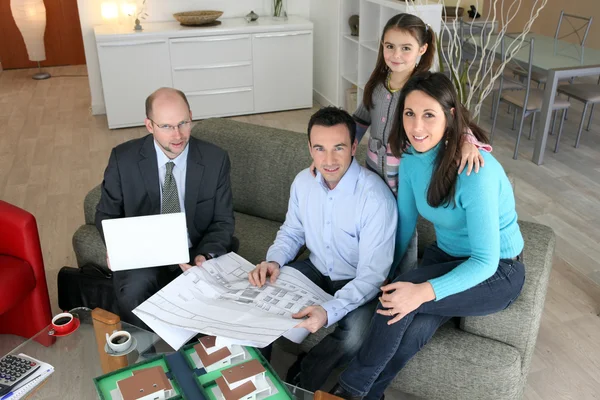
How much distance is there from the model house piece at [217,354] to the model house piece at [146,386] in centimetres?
12

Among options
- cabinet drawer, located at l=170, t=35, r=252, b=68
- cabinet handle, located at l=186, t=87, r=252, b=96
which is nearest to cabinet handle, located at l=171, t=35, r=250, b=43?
cabinet drawer, located at l=170, t=35, r=252, b=68

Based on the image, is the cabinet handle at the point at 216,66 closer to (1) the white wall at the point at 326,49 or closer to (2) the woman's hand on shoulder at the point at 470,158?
(1) the white wall at the point at 326,49

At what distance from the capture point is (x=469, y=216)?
1.70m

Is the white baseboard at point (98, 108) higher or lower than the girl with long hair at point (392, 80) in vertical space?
lower

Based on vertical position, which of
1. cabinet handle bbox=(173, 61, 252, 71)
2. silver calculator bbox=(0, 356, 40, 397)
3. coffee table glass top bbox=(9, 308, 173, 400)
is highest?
cabinet handle bbox=(173, 61, 252, 71)

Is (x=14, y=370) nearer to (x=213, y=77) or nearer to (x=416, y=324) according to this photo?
(x=416, y=324)

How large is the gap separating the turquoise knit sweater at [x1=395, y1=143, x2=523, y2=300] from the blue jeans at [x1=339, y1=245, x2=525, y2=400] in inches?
2.4

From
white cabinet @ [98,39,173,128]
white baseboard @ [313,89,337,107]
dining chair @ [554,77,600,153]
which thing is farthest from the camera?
white baseboard @ [313,89,337,107]

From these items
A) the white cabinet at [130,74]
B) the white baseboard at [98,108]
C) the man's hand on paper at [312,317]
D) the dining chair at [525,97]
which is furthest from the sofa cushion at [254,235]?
the white baseboard at [98,108]

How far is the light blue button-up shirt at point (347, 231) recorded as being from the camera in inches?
75.3

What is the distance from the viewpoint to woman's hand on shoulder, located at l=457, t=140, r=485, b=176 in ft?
5.49

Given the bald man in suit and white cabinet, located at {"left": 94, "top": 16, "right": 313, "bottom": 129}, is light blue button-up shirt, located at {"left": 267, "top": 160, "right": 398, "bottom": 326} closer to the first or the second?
the bald man in suit

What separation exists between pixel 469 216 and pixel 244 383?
793mm

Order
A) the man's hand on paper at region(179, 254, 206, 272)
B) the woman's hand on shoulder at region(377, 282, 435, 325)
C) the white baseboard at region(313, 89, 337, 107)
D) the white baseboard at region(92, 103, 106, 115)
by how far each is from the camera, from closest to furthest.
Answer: the woman's hand on shoulder at region(377, 282, 435, 325)
the man's hand on paper at region(179, 254, 206, 272)
the white baseboard at region(92, 103, 106, 115)
the white baseboard at region(313, 89, 337, 107)
